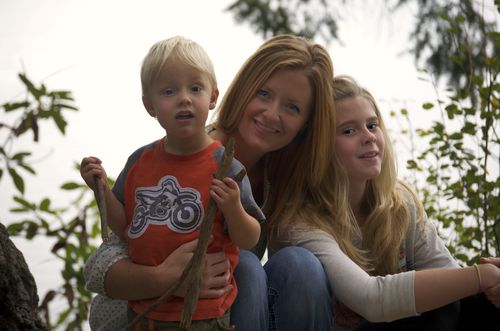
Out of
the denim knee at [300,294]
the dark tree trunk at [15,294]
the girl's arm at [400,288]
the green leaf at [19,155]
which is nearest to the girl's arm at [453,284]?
the girl's arm at [400,288]

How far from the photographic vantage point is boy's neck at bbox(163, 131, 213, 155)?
73.4 inches

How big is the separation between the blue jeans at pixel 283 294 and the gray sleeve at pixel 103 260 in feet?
1.12

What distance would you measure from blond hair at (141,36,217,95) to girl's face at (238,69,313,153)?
17.3 inches

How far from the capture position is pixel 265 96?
234 cm

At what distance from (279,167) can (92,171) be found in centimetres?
83

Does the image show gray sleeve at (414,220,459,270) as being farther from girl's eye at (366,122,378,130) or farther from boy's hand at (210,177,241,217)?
boy's hand at (210,177,241,217)

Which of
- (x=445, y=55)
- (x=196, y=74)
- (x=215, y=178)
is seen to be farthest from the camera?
(x=445, y=55)

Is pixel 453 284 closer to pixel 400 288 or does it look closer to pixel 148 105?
pixel 400 288

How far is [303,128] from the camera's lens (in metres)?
2.41

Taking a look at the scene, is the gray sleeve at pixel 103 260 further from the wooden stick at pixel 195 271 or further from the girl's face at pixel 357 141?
the girl's face at pixel 357 141

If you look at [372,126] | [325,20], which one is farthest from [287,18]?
[372,126]

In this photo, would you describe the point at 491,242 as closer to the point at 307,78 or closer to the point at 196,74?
the point at 307,78

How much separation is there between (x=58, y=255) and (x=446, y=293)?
130 cm

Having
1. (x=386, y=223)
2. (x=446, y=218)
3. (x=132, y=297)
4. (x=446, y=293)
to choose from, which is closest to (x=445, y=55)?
(x=446, y=218)
